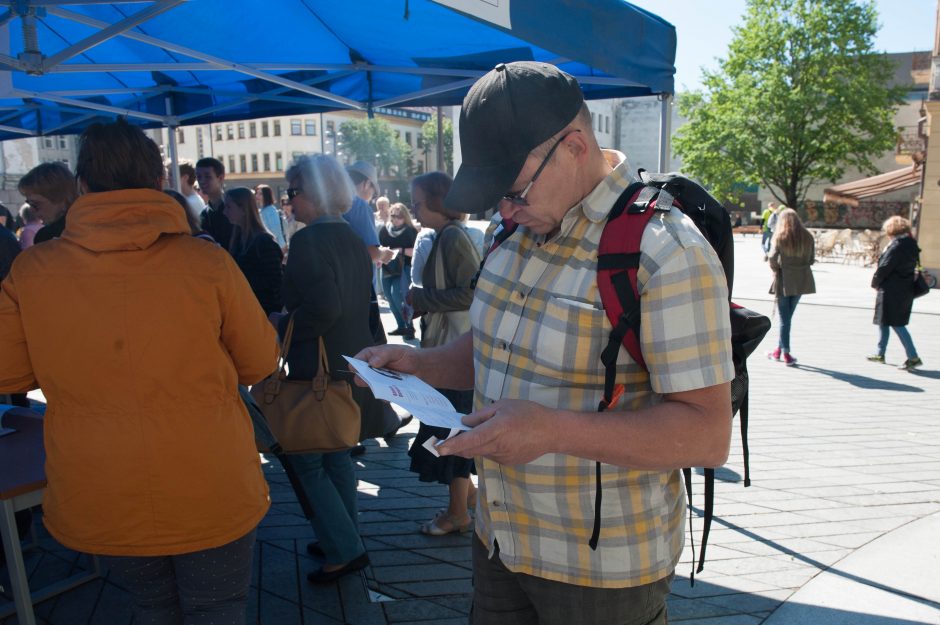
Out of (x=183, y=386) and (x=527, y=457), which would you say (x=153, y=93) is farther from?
(x=527, y=457)

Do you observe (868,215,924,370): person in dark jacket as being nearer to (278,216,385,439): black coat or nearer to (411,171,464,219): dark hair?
(411,171,464,219): dark hair

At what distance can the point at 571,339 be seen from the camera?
1434 millimetres

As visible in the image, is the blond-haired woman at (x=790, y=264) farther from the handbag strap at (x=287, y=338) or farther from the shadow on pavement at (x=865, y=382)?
the handbag strap at (x=287, y=338)

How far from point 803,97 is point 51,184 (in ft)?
113

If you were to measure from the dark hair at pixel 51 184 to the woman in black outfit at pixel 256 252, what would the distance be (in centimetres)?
92

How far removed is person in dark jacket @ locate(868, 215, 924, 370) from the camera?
25.7 ft

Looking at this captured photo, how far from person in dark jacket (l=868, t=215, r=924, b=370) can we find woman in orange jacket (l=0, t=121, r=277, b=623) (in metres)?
7.99

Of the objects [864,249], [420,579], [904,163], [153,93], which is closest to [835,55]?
[904,163]

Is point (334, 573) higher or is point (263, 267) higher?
point (263, 267)

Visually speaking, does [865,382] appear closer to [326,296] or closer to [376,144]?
[326,296]

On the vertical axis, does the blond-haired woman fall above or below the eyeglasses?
below

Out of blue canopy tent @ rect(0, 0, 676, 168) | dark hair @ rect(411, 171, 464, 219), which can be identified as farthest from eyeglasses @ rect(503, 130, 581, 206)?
dark hair @ rect(411, 171, 464, 219)

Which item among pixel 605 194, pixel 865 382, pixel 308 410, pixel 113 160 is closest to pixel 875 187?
pixel 865 382

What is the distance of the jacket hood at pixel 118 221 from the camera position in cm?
183
